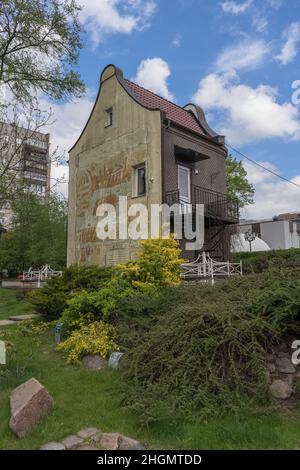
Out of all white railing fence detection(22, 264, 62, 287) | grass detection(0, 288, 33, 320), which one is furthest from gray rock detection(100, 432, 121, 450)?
white railing fence detection(22, 264, 62, 287)

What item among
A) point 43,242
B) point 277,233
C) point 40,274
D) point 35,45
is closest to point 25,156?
point 35,45

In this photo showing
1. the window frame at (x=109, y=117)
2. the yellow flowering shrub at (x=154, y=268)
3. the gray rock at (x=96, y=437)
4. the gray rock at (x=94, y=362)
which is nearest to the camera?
the gray rock at (x=96, y=437)

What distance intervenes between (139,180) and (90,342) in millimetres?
9042

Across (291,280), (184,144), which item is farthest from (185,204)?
(291,280)

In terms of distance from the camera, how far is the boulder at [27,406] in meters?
3.54

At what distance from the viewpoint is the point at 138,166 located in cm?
1385

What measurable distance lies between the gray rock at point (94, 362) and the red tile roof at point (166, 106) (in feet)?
35.0

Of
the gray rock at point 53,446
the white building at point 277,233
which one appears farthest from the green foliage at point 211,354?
the white building at point 277,233

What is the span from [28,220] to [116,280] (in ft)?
18.0

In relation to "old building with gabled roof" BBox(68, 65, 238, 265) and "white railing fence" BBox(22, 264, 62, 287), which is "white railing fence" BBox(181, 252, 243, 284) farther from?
"white railing fence" BBox(22, 264, 62, 287)

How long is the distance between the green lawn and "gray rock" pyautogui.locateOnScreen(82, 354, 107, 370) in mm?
531

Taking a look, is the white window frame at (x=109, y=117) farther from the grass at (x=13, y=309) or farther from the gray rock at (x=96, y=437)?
the gray rock at (x=96, y=437)

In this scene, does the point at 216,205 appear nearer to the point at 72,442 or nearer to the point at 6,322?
the point at 6,322

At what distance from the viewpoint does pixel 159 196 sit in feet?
42.2
